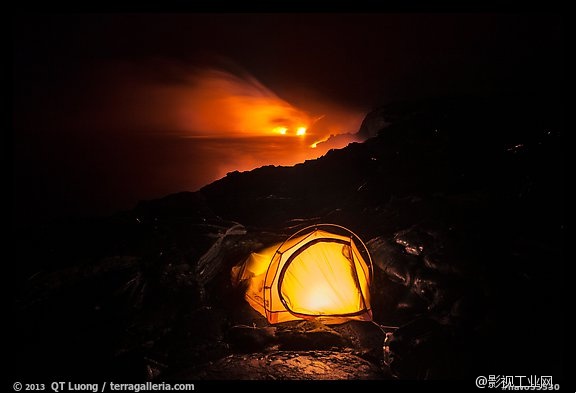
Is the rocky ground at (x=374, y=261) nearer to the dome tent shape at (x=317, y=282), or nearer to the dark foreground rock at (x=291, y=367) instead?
the dark foreground rock at (x=291, y=367)

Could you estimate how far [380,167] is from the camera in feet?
29.8

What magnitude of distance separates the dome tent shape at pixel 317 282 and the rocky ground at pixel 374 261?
0.32m

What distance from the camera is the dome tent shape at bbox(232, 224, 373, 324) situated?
19.3 feet

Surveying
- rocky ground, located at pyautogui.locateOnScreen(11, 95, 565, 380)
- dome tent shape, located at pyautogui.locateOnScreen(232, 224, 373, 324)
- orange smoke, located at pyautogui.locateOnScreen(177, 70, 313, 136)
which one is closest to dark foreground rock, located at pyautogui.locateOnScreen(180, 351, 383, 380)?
rocky ground, located at pyautogui.locateOnScreen(11, 95, 565, 380)

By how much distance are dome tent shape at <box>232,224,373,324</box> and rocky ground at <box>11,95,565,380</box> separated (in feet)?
1.06

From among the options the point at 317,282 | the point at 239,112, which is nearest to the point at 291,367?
the point at 317,282

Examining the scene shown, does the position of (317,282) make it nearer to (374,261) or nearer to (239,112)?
(374,261)

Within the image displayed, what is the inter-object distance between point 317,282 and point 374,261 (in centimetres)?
162

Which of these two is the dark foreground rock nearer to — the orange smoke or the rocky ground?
the rocky ground

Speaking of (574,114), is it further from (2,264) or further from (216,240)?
(2,264)

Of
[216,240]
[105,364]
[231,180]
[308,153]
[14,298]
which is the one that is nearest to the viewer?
[105,364]

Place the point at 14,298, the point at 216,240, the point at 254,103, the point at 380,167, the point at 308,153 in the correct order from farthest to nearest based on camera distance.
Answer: the point at 308,153, the point at 254,103, the point at 380,167, the point at 216,240, the point at 14,298

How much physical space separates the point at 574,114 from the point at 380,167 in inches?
202

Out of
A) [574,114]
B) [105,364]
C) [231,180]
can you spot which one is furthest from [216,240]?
[574,114]
